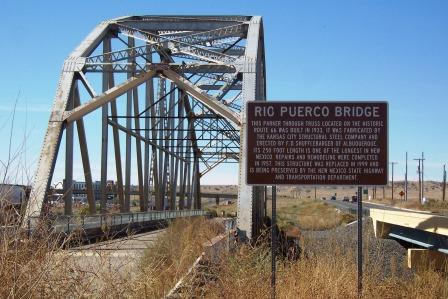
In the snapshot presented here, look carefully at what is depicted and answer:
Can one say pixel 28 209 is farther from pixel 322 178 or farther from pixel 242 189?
pixel 242 189

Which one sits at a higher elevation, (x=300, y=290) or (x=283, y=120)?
(x=283, y=120)

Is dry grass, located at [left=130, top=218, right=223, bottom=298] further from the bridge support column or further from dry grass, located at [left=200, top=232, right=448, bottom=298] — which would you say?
the bridge support column

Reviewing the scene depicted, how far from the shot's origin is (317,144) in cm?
820

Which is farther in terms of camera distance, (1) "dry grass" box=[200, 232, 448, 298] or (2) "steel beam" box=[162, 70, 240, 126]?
(2) "steel beam" box=[162, 70, 240, 126]

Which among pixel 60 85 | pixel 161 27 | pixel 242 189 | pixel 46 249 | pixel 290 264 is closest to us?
pixel 46 249

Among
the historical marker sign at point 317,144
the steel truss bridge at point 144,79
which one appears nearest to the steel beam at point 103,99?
the steel truss bridge at point 144,79

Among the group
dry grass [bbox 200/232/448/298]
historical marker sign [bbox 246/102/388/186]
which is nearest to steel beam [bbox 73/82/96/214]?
dry grass [bbox 200/232/448/298]

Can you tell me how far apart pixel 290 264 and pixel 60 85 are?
54.1 ft

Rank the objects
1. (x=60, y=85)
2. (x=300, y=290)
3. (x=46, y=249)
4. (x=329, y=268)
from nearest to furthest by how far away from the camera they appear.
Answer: (x=46, y=249)
(x=300, y=290)
(x=329, y=268)
(x=60, y=85)

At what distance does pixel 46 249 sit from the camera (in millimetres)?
6609

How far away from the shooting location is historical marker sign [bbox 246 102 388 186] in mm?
8164

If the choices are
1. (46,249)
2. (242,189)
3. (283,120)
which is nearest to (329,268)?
(283,120)

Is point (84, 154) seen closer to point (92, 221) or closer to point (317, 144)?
point (92, 221)

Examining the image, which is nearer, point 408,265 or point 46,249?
point 46,249
